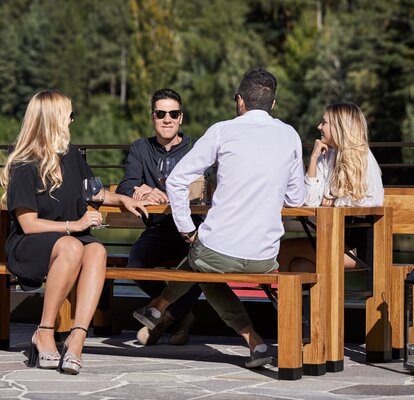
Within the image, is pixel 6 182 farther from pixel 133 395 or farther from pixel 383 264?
pixel 383 264

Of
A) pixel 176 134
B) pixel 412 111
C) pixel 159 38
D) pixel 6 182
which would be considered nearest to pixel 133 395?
pixel 6 182

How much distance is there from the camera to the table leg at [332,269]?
6.06 meters

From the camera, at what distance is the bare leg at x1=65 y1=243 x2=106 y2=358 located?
596cm

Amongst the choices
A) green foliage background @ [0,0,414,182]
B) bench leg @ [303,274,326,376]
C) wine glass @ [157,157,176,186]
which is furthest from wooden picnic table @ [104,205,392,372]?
green foliage background @ [0,0,414,182]

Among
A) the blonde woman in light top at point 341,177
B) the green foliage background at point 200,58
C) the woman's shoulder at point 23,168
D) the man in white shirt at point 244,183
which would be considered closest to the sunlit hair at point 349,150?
the blonde woman in light top at point 341,177

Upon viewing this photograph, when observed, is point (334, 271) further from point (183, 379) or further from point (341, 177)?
point (183, 379)

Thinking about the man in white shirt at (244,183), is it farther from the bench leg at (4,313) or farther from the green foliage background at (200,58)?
the green foliage background at (200,58)

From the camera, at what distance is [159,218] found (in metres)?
7.42

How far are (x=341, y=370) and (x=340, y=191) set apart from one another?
94cm

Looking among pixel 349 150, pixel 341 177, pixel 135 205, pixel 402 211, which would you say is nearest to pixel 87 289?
pixel 135 205

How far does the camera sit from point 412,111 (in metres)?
44.0

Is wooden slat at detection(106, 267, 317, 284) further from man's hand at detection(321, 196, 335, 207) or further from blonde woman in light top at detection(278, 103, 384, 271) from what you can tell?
man's hand at detection(321, 196, 335, 207)

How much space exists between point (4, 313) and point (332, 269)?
6.44ft

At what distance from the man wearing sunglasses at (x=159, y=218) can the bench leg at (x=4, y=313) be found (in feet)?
2.31
